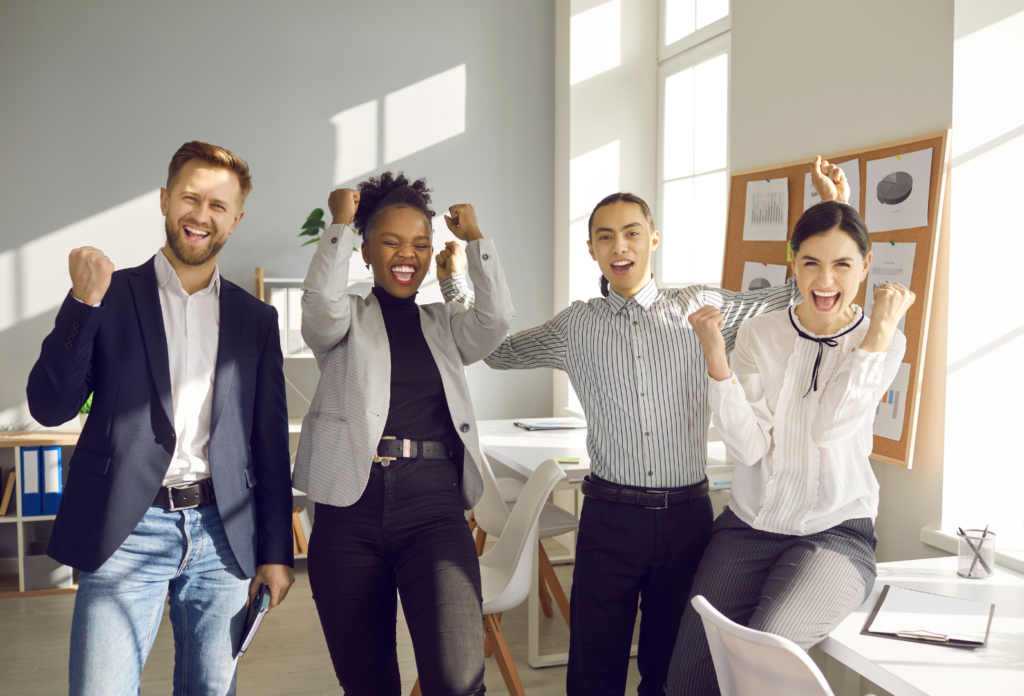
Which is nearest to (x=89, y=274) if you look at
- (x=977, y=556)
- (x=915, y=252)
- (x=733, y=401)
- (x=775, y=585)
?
(x=733, y=401)

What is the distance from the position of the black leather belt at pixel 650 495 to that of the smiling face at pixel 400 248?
0.70 m

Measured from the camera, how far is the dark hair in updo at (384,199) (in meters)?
1.84

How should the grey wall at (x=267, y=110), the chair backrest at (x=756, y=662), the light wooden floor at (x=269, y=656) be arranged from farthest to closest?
the grey wall at (x=267, y=110), the light wooden floor at (x=269, y=656), the chair backrest at (x=756, y=662)

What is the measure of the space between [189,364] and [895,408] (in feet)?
6.51

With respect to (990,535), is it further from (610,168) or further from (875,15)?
(610,168)

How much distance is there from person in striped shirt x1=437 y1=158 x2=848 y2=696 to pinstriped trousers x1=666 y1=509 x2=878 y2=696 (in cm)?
12

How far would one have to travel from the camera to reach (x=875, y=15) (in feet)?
8.02

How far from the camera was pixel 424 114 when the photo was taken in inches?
181

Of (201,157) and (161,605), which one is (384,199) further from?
(161,605)

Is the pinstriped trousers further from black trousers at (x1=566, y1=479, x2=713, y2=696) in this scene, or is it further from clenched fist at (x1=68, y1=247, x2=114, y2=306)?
clenched fist at (x1=68, y1=247, x2=114, y2=306)

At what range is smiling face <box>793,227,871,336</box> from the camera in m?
1.76

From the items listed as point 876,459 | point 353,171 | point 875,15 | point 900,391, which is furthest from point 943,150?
point 353,171

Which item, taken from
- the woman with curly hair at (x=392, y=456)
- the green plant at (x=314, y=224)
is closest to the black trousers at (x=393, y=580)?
the woman with curly hair at (x=392, y=456)

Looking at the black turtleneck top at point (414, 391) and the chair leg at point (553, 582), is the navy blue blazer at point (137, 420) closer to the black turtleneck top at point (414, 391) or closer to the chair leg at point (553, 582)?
the black turtleneck top at point (414, 391)
